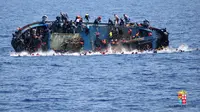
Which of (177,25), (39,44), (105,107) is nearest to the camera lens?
(105,107)

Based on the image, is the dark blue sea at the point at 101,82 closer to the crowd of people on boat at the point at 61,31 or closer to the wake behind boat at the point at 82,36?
the wake behind boat at the point at 82,36

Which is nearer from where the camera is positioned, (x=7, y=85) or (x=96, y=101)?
(x=96, y=101)

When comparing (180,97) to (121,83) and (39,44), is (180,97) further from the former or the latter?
(39,44)

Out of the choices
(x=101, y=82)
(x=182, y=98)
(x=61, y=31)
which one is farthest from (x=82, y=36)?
(x=182, y=98)

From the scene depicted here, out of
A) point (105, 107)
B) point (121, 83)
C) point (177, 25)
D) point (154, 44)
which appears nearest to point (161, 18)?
point (177, 25)

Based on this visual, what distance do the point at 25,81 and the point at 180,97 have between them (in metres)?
18.3

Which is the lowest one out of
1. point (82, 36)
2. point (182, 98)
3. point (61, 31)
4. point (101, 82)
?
point (182, 98)

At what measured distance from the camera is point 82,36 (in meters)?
112

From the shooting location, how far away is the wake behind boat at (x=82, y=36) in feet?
364

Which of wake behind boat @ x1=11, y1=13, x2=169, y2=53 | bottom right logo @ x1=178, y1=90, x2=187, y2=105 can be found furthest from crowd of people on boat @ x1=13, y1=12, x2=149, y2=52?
bottom right logo @ x1=178, y1=90, x2=187, y2=105

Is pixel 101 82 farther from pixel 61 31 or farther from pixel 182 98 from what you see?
pixel 61 31

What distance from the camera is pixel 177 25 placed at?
169500mm

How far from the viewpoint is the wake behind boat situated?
364 feet

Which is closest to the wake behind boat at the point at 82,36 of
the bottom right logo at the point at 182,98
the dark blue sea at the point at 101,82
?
the dark blue sea at the point at 101,82
